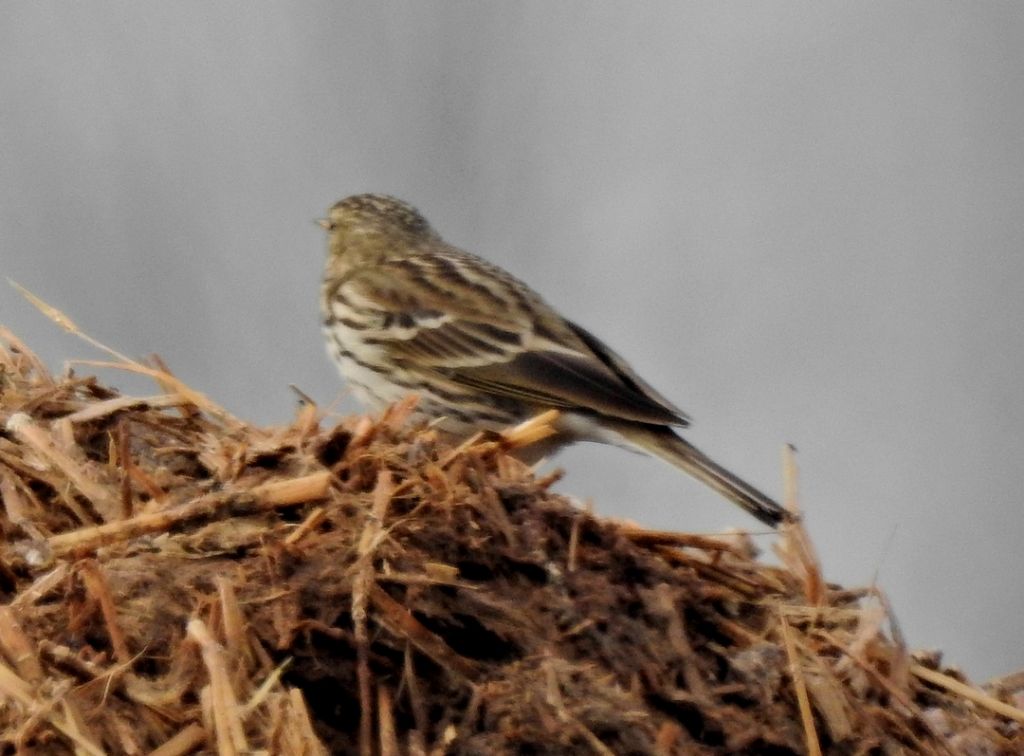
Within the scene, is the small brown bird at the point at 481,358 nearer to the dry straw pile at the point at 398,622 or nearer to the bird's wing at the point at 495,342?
the bird's wing at the point at 495,342

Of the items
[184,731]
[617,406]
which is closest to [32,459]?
[184,731]

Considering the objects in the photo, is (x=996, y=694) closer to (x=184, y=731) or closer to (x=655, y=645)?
(x=655, y=645)

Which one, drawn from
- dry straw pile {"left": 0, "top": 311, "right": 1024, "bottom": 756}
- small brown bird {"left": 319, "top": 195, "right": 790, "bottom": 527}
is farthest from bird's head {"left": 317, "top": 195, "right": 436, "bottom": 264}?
dry straw pile {"left": 0, "top": 311, "right": 1024, "bottom": 756}

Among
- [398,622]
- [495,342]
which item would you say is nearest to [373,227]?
[495,342]


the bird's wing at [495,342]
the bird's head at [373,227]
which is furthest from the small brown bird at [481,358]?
the bird's head at [373,227]

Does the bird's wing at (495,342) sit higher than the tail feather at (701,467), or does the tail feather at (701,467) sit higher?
the bird's wing at (495,342)
